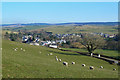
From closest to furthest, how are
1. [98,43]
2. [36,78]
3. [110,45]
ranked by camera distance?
1. [36,78]
2. [98,43]
3. [110,45]

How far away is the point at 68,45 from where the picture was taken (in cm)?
12362

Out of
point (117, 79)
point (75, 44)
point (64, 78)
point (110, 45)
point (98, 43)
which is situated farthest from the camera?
point (75, 44)

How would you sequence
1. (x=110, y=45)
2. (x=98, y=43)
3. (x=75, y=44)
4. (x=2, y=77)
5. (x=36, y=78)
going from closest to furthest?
(x=2, y=77) → (x=36, y=78) → (x=98, y=43) → (x=110, y=45) → (x=75, y=44)

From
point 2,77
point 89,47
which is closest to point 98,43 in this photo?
point 89,47

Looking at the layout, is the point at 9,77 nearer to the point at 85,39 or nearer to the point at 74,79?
the point at 74,79

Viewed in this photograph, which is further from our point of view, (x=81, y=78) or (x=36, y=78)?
(x=81, y=78)

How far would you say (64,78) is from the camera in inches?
623

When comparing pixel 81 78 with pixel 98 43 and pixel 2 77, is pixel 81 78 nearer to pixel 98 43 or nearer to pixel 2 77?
pixel 2 77

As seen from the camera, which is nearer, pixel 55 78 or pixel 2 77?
pixel 2 77

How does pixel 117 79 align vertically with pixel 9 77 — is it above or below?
below

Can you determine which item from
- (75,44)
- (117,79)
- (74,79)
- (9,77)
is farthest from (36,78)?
(75,44)

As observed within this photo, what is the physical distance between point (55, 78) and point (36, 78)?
5.86ft

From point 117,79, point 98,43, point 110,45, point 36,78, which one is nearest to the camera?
point 36,78

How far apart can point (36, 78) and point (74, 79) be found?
3678mm
